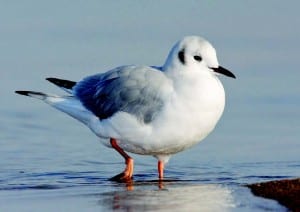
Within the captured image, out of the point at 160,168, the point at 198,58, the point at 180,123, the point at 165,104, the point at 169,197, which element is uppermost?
the point at 198,58

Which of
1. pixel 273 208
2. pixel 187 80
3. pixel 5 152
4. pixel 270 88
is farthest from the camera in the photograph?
pixel 270 88

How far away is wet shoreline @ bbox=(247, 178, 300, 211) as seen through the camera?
8.59m

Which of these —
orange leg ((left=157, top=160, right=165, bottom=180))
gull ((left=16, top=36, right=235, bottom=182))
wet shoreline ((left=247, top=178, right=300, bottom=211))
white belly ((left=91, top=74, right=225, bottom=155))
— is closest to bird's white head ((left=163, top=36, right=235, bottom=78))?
gull ((left=16, top=36, right=235, bottom=182))

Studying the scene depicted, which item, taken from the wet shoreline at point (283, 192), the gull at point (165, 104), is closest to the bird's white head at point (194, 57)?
the gull at point (165, 104)

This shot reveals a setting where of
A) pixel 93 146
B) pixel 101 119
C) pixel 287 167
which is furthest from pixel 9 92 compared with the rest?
pixel 287 167

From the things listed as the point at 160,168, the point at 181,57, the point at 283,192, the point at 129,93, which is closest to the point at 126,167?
the point at 160,168

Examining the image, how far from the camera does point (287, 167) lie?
460 inches

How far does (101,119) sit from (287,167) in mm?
1819

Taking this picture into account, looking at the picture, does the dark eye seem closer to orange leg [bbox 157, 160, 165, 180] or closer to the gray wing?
the gray wing

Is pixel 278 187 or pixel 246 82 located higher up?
pixel 246 82

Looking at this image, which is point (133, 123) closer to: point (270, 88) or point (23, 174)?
point (23, 174)

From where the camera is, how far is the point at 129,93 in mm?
11352

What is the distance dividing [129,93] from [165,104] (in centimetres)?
50

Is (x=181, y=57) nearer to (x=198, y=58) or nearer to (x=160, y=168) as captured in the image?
(x=198, y=58)
